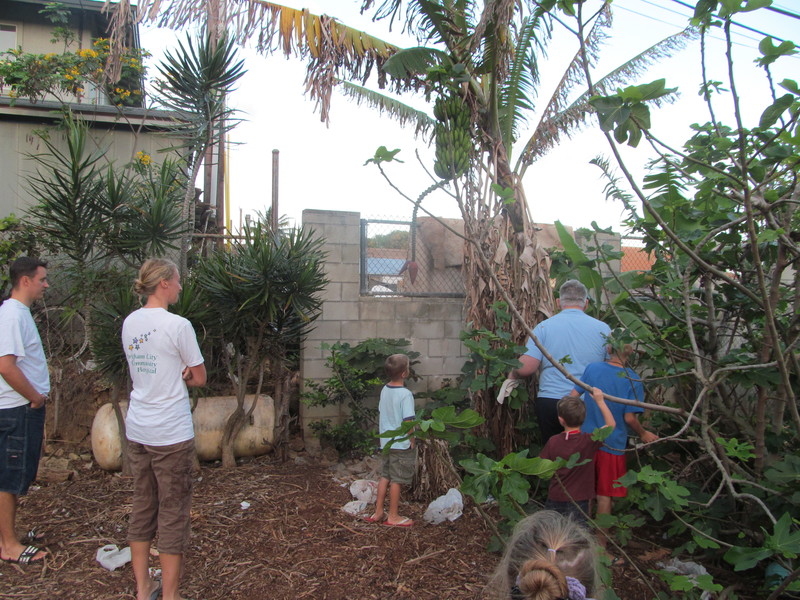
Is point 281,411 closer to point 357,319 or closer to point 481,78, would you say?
point 357,319

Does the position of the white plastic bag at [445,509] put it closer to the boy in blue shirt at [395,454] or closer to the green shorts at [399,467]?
the boy in blue shirt at [395,454]

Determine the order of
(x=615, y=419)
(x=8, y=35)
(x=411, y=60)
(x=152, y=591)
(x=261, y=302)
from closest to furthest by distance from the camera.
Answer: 1. (x=152, y=591)
2. (x=615, y=419)
3. (x=261, y=302)
4. (x=411, y=60)
5. (x=8, y=35)

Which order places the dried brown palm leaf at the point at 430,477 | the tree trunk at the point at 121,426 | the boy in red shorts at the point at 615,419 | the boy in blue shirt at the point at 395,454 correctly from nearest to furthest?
the boy in red shorts at the point at 615,419
the boy in blue shirt at the point at 395,454
the dried brown palm leaf at the point at 430,477
the tree trunk at the point at 121,426

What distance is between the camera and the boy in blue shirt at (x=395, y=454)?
4082mm

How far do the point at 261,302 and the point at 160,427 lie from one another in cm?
208

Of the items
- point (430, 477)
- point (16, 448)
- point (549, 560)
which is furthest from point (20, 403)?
point (549, 560)

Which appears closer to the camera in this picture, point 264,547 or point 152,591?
point 152,591

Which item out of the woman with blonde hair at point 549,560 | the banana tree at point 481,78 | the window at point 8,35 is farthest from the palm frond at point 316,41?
the window at point 8,35

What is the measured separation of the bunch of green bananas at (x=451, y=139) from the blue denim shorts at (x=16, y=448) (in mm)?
2870

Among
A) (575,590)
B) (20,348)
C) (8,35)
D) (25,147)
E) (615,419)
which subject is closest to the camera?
(575,590)

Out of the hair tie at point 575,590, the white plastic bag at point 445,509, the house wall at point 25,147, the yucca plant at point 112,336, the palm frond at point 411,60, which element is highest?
the palm frond at point 411,60

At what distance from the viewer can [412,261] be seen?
6316mm

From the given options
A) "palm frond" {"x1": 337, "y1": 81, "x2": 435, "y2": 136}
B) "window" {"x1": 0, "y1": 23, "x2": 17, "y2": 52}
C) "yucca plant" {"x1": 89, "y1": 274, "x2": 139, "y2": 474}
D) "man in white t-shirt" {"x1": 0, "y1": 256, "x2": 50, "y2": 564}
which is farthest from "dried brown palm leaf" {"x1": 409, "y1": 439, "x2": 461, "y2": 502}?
"window" {"x1": 0, "y1": 23, "x2": 17, "y2": 52}

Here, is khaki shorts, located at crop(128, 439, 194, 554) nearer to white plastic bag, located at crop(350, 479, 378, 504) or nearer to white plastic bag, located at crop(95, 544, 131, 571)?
white plastic bag, located at crop(95, 544, 131, 571)
